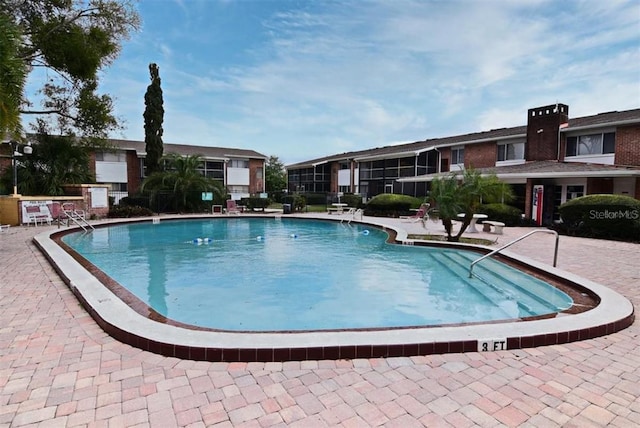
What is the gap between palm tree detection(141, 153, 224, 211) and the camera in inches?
941

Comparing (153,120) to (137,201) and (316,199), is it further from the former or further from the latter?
(316,199)

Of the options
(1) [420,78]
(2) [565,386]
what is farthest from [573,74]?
(2) [565,386]

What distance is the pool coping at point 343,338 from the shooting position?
11.8 ft

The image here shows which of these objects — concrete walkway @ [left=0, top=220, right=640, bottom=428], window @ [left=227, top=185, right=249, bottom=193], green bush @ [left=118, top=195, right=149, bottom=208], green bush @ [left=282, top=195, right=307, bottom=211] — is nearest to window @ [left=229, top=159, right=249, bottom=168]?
window @ [left=227, top=185, right=249, bottom=193]

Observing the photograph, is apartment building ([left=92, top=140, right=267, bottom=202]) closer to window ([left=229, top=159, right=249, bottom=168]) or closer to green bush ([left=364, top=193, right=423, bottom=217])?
window ([left=229, top=159, right=249, bottom=168])

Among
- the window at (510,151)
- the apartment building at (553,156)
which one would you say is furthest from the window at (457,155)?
the window at (510,151)

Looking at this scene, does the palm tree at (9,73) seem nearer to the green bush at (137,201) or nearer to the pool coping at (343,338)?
the pool coping at (343,338)

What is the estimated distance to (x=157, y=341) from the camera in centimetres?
374

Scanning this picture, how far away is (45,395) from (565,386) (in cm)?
441

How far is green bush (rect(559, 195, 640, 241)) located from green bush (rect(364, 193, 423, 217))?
33.4 feet

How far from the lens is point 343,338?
12.6ft

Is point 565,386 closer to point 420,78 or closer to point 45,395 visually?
point 45,395

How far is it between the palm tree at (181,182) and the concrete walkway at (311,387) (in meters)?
20.6

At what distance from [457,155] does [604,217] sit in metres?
14.5
